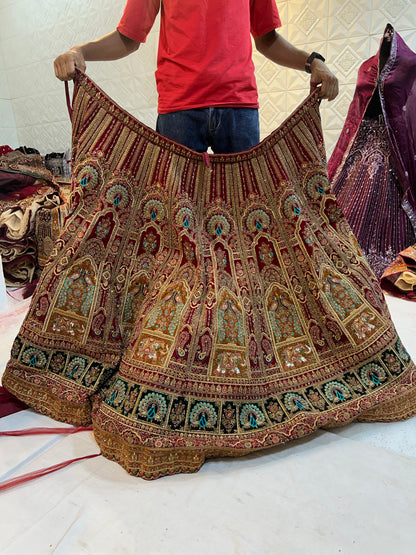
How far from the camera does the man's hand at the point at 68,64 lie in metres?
1.23

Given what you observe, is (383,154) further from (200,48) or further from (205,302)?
(205,302)

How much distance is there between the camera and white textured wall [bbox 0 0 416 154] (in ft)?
8.92

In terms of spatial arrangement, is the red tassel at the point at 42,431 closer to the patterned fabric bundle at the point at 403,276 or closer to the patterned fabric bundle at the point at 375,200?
the patterned fabric bundle at the point at 403,276

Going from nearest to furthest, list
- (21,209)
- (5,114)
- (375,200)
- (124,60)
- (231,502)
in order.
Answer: (231,502), (375,200), (21,209), (124,60), (5,114)

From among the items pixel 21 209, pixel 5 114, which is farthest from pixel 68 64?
pixel 5 114

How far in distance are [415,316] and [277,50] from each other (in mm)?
1301

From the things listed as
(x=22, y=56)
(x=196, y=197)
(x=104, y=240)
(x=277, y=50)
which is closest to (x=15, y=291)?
(x=104, y=240)

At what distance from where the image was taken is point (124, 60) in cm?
347

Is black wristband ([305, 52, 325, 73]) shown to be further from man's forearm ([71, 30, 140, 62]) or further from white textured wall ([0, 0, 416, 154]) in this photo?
white textured wall ([0, 0, 416, 154])

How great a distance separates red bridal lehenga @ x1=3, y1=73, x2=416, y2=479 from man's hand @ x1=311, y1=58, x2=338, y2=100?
0.03m

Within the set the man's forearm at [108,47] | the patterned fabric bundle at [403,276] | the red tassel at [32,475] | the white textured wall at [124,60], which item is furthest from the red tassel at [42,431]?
the white textured wall at [124,60]

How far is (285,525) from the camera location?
86 cm

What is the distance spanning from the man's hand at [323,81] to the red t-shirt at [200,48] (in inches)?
8.2

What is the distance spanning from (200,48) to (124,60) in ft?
8.06
